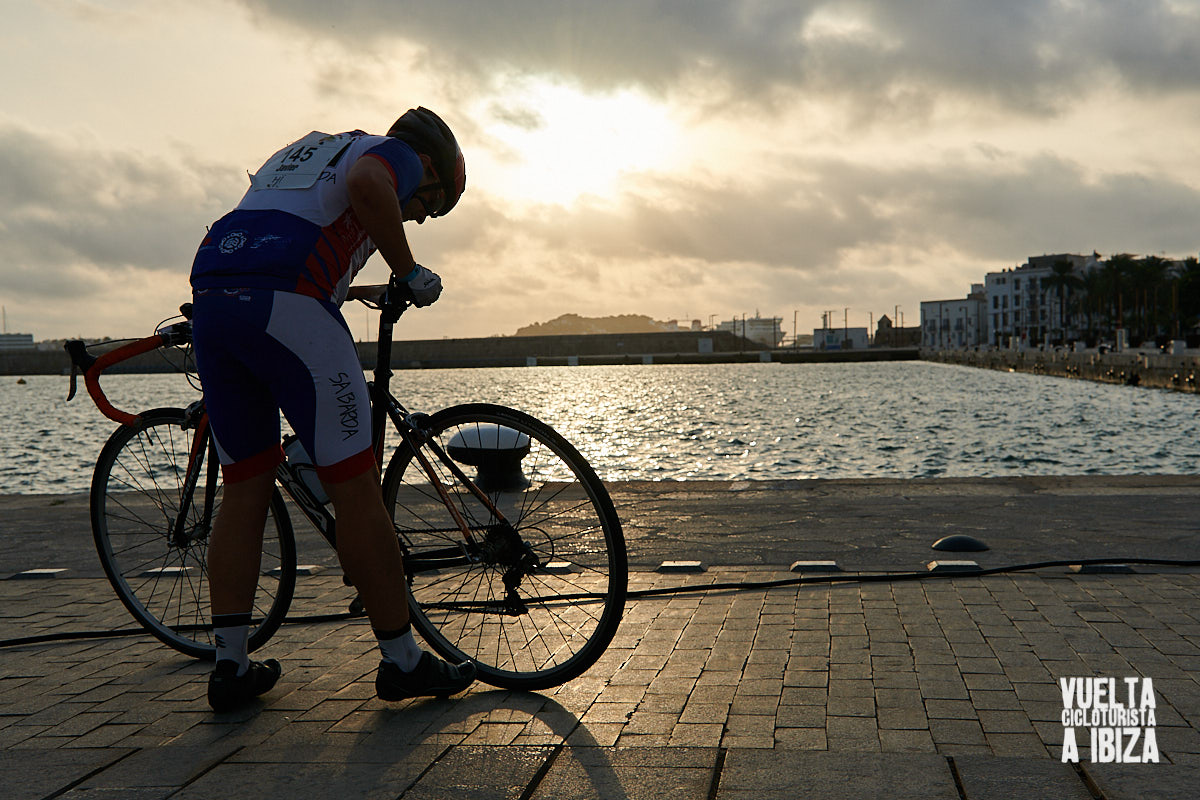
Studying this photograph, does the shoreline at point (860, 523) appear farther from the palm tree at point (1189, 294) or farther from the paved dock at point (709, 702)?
the palm tree at point (1189, 294)

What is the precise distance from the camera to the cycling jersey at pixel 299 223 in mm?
2980

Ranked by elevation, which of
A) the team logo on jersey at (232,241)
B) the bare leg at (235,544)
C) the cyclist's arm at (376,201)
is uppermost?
the cyclist's arm at (376,201)

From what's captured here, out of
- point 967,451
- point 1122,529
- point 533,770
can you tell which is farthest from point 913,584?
point 967,451

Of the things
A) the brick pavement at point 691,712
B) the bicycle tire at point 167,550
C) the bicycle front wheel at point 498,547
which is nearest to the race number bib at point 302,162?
the bicycle front wheel at point 498,547

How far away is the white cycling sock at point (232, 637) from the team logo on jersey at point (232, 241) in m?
1.17

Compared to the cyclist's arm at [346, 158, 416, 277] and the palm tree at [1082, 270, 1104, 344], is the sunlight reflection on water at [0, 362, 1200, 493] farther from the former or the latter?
the palm tree at [1082, 270, 1104, 344]

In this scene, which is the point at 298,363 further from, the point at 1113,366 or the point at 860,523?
the point at 1113,366

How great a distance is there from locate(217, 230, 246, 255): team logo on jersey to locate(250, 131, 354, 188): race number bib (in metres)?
0.18

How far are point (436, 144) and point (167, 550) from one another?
1999 millimetres

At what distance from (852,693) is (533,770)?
1.08 m

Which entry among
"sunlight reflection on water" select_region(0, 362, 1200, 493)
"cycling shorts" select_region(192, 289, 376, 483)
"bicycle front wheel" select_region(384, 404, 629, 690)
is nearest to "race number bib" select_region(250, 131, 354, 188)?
"cycling shorts" select_region(192, 289, 376, 483)

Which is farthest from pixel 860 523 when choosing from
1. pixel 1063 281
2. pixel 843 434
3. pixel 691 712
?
pixel 1063 281

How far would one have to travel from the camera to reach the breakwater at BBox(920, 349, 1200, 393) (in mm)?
48500

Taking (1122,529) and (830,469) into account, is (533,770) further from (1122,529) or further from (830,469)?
(830,469)
